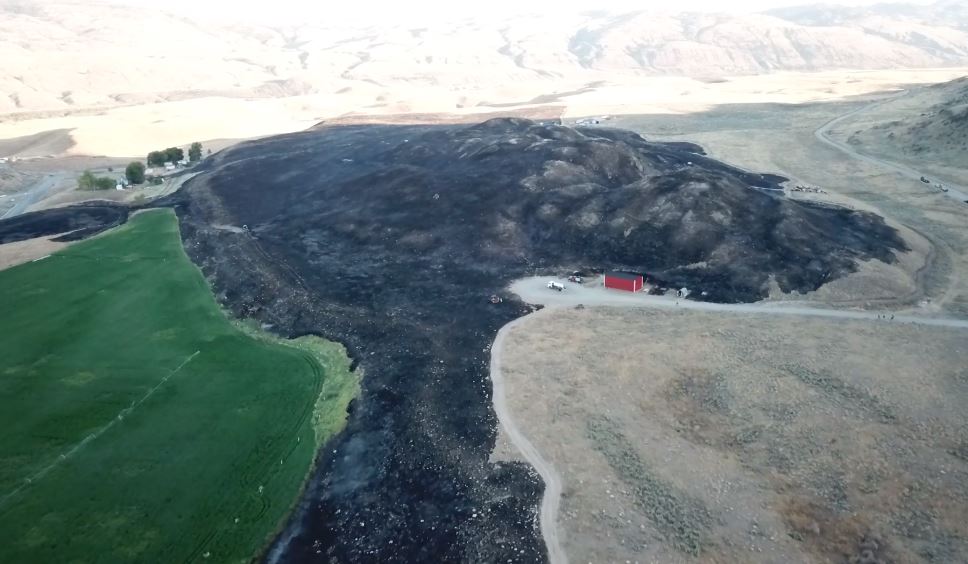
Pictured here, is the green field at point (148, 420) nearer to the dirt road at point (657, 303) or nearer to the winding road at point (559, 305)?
the winding road at point (559, 305)

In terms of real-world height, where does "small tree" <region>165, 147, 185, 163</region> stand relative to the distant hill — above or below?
above

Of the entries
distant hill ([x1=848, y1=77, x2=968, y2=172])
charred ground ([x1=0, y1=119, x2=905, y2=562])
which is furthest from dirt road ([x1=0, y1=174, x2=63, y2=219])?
distant hill ([x1=848, y1=77, x2=968, y2=172])

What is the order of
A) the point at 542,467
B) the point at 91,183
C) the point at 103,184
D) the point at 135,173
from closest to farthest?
1. the point at 542,467
2. the point at 91,183
3. the point at 103,184
4. the point at 135,173

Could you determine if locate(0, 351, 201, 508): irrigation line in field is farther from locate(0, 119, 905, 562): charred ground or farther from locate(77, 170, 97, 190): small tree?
locate(77, 170, 97, 190): small tree

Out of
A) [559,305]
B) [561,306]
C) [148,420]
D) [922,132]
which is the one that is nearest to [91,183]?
[148,420]

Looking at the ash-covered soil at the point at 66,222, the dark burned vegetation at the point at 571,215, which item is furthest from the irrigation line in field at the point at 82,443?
the ash-covered soil at the point at 66,222

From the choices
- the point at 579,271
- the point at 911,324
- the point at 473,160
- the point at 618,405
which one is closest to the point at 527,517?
the point at 618,405

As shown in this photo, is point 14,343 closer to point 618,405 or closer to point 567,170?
point 618,405

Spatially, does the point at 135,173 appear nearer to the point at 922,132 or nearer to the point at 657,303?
the point at 657,303

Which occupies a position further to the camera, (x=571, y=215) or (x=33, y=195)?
(x=33, y=195)
